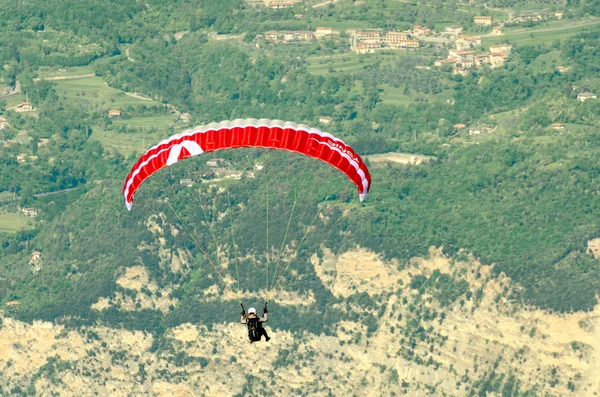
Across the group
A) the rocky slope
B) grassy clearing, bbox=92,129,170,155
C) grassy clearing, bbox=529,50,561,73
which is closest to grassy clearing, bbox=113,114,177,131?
grassy clearing, bbox=92,129,170,155

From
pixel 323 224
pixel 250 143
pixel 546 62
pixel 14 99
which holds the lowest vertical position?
pixel 14 99

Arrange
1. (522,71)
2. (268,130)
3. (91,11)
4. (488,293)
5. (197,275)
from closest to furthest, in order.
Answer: (268,130), (488,293), (197,275), (522,71), (91,11)

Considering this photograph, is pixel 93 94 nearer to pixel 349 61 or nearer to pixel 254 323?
pixel 349 61

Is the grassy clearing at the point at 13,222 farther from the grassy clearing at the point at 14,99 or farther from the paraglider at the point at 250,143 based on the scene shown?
the paraglider at the point at 250,143

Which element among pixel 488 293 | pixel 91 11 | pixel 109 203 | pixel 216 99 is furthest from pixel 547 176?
pixel 91 11

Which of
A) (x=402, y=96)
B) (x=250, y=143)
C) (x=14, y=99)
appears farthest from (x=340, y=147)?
(x=14, y=99)

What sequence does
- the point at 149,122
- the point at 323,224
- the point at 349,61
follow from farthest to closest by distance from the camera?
the point at 349,61 → the point at 149,122 → the point at 323,224

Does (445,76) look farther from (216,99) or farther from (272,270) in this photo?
(272,270)
